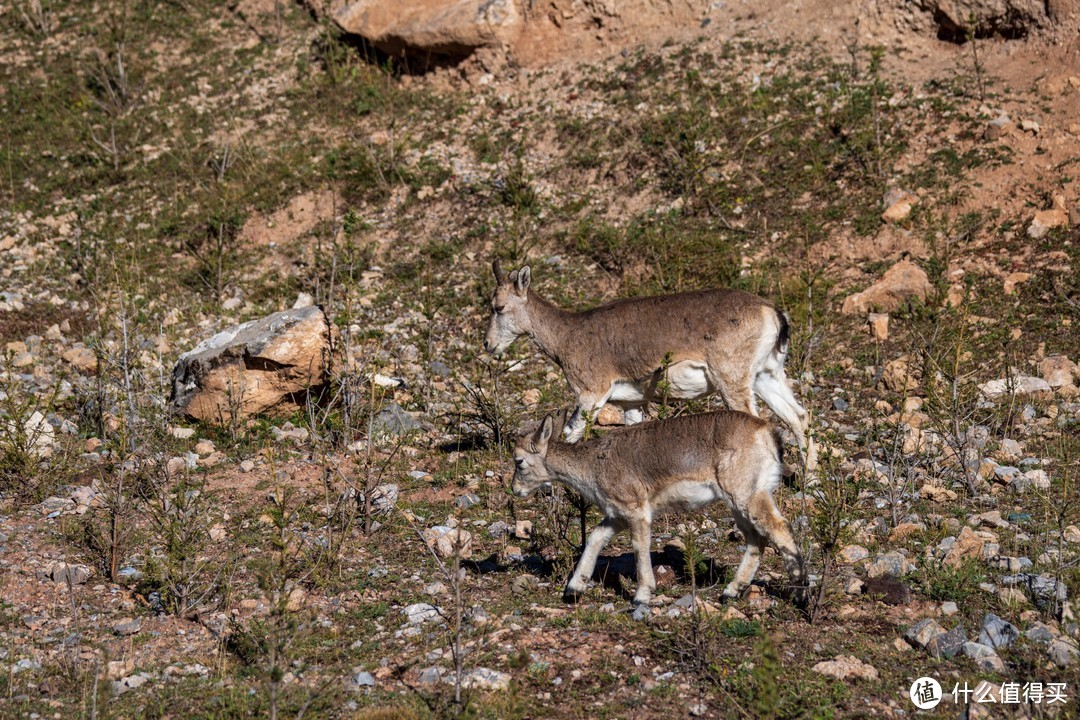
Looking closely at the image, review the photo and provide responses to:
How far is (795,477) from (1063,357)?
4.16 meters

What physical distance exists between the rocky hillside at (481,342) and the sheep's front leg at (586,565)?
0.71 feet

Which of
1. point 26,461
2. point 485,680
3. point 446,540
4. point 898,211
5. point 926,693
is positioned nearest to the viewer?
point 926,693

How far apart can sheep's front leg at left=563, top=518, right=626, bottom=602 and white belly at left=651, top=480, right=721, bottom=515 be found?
1.52 ft

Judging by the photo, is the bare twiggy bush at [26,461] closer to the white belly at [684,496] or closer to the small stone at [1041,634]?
the white belly at [684,496]

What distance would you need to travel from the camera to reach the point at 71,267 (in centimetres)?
1762

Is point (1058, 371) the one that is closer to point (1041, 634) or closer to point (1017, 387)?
point (1017, 387)

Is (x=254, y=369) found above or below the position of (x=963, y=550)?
below

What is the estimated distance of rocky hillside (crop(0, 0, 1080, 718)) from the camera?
7551 millimetres

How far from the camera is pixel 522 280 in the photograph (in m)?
12.6

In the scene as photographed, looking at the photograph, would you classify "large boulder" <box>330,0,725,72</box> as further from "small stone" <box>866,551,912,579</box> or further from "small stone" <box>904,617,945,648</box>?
"small stone" <box>904,617,945,648</box>

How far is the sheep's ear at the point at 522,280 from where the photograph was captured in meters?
12.6

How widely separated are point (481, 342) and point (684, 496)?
22.8ft

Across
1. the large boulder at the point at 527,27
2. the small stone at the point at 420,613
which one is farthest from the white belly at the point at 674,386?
the large boulder at the point at 527,27

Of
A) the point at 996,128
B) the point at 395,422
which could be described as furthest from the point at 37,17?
the point at 996,128
